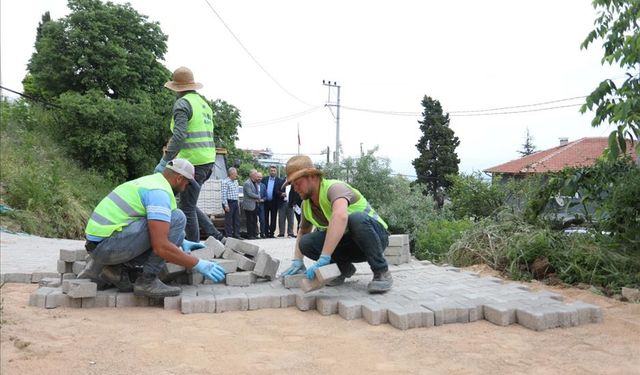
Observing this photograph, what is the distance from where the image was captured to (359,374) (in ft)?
8.39

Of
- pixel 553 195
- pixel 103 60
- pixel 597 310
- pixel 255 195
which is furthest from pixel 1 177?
pixel 597 310

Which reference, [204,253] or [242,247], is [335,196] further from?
[204,253]

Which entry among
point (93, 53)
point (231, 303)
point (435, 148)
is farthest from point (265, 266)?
point (435, 148)

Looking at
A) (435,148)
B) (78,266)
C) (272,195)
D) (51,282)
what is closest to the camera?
(51,282)

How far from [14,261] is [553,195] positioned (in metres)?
6.41

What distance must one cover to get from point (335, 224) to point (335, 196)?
23cm

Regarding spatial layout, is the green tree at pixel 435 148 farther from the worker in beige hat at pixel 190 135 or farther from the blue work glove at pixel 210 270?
the blue work glove at pixel 210 270

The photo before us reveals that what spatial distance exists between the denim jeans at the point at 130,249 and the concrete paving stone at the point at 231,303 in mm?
522

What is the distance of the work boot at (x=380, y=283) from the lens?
13.3 ft

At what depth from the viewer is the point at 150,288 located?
374 cm

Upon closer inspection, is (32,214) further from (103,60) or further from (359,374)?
(359,374)

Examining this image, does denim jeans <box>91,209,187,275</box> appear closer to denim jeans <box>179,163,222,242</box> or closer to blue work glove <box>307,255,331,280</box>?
denim jeans <box>179,163,222,242</box>

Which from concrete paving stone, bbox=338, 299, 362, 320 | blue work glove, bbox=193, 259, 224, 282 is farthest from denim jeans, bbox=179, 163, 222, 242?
concrete paving stone, bbox=338, 299, 362, 320

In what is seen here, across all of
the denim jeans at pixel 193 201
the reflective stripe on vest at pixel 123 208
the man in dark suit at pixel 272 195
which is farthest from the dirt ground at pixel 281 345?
the man in dark suit at pixel 272 195
